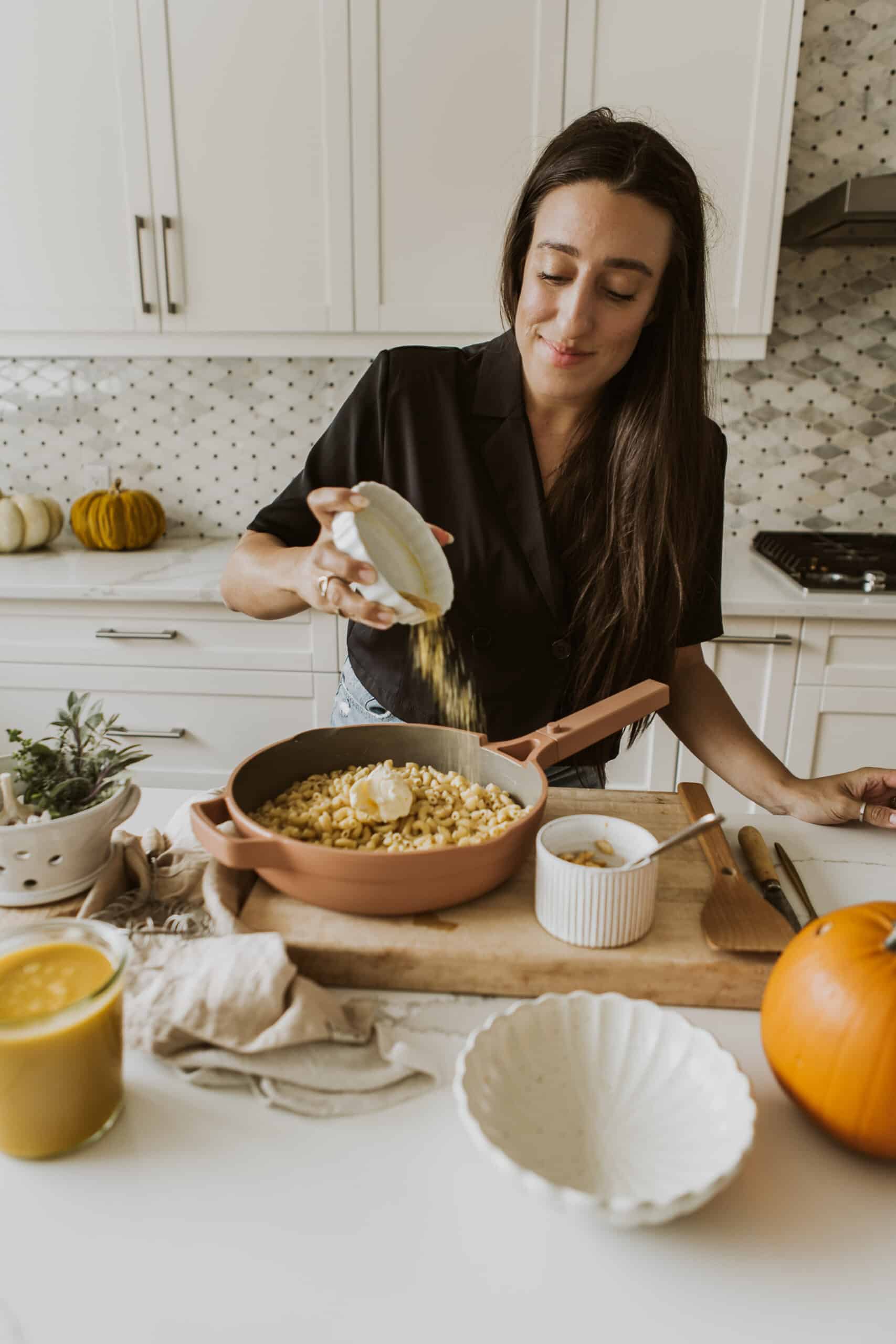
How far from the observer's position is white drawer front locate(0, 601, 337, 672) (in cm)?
232

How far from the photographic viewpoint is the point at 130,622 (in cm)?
234

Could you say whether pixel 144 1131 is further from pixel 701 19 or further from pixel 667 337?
pixel 701 19

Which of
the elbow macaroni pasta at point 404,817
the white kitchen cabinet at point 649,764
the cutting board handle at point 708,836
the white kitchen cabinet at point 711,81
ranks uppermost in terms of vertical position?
the white kitchen cabinet at point 711,81

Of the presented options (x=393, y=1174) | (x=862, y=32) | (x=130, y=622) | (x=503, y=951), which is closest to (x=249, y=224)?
(x=130, y=622)

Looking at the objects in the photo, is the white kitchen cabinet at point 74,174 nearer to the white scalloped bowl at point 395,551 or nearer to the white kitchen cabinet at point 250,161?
the white kitchen cabinet at point 250,161

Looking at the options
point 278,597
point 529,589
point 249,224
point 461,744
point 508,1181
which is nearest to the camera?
point 508,1181

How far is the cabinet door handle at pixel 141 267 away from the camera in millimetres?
2279

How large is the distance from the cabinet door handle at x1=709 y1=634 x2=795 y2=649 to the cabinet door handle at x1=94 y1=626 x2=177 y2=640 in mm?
1335

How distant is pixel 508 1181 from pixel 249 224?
88.1 inches

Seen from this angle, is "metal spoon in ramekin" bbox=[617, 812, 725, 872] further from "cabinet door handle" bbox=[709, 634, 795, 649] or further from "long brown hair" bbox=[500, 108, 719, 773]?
"cabinet door handle" bbox=[709, 634, 795, 649]

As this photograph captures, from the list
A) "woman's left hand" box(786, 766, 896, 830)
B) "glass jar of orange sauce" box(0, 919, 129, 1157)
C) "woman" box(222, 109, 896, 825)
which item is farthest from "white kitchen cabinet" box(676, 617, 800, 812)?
"glass jar of orange sauce" box(0, 919, 129, 1157)

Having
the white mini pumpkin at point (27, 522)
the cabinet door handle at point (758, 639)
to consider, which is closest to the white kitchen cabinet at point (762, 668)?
the cabinet door handle at point (758, 639)

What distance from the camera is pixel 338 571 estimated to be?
91cm

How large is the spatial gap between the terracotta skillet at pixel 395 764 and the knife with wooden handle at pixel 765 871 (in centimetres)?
18
